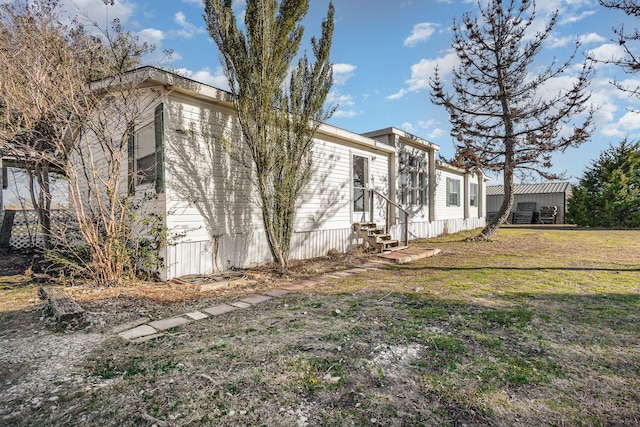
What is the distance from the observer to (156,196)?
5.76 metres

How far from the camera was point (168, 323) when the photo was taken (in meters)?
3.67

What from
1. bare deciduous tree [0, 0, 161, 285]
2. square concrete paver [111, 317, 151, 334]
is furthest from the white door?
square concrete paver [111, 317, 151, 334]

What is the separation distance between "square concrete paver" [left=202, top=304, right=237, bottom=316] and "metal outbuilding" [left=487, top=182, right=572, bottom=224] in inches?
1116

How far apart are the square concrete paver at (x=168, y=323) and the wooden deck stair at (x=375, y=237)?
6276 mm

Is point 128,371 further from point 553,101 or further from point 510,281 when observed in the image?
point 553,101

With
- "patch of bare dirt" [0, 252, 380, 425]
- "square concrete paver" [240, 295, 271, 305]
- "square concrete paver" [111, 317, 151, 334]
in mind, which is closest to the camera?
"patch of bare dirt" [0, 252, 380, 425]

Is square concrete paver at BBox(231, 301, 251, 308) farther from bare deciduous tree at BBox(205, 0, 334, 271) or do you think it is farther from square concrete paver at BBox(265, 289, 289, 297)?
bare deciduous tree at BBox(205, 0, 334, 271)

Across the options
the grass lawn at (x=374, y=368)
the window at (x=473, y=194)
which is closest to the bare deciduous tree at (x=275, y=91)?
the grass lawn at (x=374, y=368)

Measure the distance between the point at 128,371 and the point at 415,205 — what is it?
11.7m

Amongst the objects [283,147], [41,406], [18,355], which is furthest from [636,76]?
[18,355]

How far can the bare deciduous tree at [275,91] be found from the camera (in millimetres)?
5703

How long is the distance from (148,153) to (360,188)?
5.95m

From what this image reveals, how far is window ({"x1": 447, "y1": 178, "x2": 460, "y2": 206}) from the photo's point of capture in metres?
15.6

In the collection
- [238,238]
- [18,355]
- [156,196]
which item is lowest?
[18,355]
